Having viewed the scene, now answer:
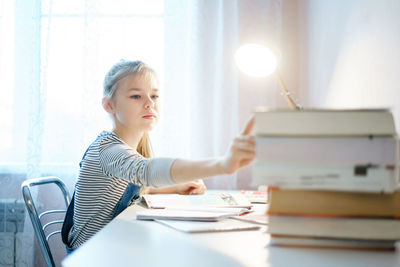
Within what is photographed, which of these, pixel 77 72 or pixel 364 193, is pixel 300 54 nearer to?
pixel 77 72

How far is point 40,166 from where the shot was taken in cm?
253

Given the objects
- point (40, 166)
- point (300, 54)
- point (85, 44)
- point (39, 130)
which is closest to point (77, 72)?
point (85, 44)

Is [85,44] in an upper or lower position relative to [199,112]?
upper

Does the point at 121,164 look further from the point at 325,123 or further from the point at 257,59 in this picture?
the point at 325,123

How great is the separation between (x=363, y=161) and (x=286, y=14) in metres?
1.88

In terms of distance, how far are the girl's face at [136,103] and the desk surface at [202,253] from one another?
0.64 m

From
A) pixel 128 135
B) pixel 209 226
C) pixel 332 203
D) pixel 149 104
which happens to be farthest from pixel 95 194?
pixel 332 203

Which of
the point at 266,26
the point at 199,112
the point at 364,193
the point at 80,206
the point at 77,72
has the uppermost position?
the point at 266,26

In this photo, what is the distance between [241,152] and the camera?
3.11 ft

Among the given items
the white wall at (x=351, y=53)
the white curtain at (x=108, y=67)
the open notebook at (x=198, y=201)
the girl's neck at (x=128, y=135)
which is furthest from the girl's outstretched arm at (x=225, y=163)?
the white curtain at (x=108, y=67)

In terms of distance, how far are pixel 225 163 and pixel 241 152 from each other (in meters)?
0.06

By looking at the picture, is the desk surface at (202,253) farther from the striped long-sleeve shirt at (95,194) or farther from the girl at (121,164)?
the striped long-sleeve shirt at (95,194)

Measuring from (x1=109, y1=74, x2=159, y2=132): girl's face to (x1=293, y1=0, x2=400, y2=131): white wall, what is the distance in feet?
2.17

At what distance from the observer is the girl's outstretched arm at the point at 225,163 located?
3.08ft
